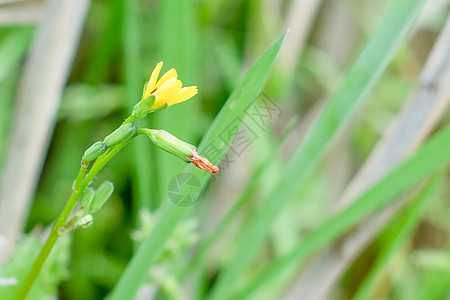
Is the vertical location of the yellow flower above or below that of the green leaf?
above

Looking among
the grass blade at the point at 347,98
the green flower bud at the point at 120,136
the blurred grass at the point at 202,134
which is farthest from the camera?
Answer: the blurred grass at the point at 202,134

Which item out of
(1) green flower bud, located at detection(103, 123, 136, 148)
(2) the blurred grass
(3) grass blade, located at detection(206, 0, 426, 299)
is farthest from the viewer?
(2) the blurred grass

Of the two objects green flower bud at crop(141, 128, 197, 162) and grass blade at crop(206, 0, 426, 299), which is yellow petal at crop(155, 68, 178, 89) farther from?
grass blade at crop(206, 0, 426, 299)

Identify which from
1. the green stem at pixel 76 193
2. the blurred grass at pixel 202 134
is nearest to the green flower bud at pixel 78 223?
the green stem at pixel 76 193

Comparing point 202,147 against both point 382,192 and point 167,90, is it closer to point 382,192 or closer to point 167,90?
point 167,90

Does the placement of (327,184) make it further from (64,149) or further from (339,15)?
(64,149)

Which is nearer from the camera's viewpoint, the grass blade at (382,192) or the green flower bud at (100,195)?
the green flower bud at (100,195)

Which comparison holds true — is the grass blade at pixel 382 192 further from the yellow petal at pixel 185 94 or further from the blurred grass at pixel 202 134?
the yellow petal at pixel 185 94

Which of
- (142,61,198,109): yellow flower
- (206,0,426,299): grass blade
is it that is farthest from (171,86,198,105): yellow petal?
(206,0,426,299): grass blade
